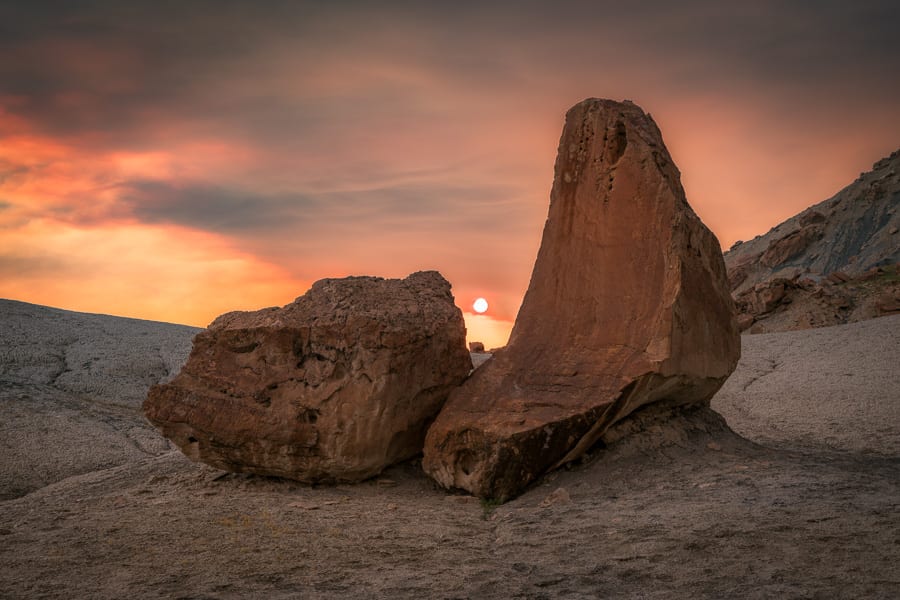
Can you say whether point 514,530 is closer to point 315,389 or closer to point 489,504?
point 489,504

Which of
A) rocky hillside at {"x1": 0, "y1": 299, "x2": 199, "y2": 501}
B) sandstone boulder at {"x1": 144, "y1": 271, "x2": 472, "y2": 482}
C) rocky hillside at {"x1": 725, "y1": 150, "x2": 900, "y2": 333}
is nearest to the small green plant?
sandstone boulder at {"x1": 144, "y1": 271, "x2": 472, "y2": 482}

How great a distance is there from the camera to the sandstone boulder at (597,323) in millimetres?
5832

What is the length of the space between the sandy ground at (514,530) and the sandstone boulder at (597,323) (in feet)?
1.23

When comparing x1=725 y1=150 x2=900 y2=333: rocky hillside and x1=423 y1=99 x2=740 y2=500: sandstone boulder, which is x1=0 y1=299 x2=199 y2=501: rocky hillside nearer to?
x1=423 y1=99 x2=740 y2=500: sandstone boulder

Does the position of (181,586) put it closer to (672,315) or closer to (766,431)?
(672,315)

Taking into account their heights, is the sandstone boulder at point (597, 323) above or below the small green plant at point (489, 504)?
above

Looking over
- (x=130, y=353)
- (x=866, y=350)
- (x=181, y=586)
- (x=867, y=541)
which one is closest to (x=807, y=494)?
(x=867, y=541)

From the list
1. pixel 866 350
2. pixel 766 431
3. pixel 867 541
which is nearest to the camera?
pixel 867 541

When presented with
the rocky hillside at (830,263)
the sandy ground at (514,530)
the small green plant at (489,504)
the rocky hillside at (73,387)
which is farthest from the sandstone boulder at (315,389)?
the rocky hillside at (830,263)

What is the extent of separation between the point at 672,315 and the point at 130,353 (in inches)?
411

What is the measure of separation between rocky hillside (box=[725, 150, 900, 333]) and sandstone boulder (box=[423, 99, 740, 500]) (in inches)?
586

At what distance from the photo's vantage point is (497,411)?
6.06 meters

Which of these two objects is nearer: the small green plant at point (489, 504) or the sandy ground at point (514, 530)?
the sandy ground at point (514, 530)

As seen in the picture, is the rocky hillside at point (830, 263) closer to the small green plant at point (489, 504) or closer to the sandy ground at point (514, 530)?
the sandy ground at point (514, 530)
